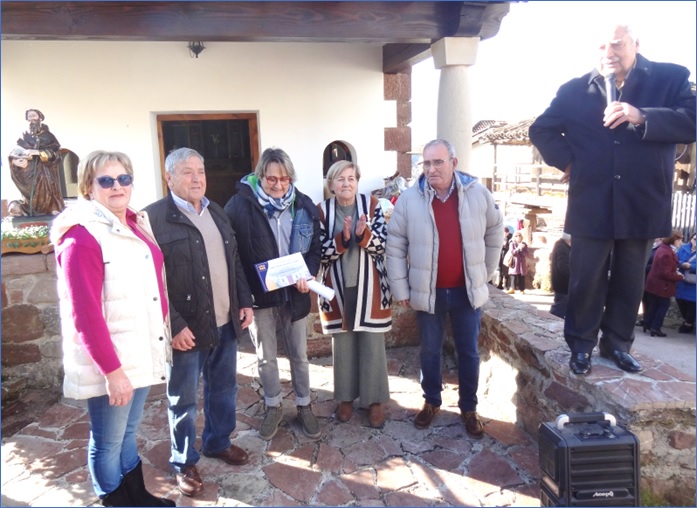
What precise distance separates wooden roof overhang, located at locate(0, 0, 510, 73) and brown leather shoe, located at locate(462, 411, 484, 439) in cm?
333

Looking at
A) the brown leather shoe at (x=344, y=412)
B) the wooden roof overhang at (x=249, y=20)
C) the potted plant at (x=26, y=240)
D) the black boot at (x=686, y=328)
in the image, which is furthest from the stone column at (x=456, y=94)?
the black boot at (x=686, y=328)

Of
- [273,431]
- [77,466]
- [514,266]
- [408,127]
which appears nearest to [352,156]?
[408,127]

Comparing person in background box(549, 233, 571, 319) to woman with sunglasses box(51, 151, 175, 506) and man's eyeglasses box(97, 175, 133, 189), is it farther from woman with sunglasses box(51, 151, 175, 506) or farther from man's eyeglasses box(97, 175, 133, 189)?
man's eyeglasses box(97, 175, 133, 189)

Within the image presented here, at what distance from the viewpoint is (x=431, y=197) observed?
3127 millimetres

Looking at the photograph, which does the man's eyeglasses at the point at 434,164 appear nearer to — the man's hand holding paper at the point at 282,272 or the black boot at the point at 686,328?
the man's hand holding paper at the point at 282,272

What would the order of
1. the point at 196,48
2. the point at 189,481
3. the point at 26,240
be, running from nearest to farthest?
Answer: the point at 189,481, the point at 26,240, the point at 196,48

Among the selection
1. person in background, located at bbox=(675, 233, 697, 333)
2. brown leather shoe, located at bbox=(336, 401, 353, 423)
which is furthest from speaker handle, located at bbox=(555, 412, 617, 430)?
person in background, located at bbox=(675, 233, 697, 333)

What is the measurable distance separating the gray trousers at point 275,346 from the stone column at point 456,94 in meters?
2.62

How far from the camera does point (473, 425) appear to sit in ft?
11.0

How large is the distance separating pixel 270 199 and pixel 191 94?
138 inches

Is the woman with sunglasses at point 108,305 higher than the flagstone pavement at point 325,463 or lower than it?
→ higher

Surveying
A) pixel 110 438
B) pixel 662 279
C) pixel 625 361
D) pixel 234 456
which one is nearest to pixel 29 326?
pixel 234 456

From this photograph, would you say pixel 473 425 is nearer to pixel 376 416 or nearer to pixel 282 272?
pixel 376 416

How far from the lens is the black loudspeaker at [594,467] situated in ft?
7.63
